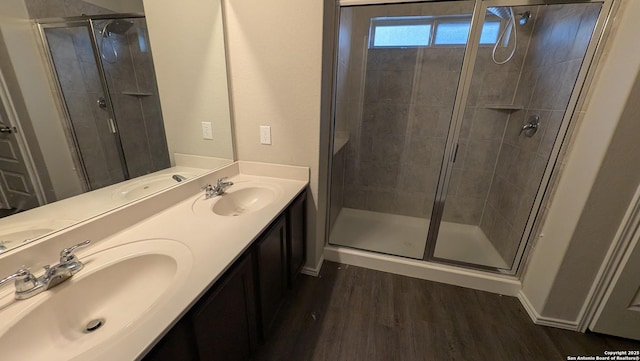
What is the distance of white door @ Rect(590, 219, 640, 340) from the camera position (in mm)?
1284

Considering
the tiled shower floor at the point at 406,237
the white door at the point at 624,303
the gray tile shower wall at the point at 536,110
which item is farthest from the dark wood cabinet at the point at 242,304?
the white door at the point at 624,303

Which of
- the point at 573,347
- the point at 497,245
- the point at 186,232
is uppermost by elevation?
the point at 186,232

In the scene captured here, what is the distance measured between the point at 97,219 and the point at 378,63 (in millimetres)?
2424

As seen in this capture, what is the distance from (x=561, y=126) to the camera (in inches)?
57.9

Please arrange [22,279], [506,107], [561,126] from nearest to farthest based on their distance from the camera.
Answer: [22,279] → [561,126] → [506,107]

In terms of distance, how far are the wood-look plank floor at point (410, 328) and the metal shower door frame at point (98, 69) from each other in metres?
1.24

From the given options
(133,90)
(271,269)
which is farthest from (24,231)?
(271,269)

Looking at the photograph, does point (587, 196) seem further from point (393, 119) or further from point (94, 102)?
point (94, 102)

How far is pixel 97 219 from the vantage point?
3.03 ft

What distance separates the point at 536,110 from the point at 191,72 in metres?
2.41

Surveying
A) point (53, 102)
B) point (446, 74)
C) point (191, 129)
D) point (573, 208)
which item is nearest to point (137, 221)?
point (53, 102)

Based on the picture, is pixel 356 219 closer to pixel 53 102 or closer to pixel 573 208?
pixel 573 208

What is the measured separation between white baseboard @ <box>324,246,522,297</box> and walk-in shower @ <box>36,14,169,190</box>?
1.53 meters

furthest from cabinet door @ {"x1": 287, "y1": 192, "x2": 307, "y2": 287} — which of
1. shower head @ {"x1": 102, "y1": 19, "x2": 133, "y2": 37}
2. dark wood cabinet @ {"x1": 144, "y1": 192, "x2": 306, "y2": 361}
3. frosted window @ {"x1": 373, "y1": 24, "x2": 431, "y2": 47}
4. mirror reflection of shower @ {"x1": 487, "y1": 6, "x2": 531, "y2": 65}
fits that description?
mirror reflection of shower @ {"x1": 487, "y1": 6, "x2": 531, "y2": 65}
